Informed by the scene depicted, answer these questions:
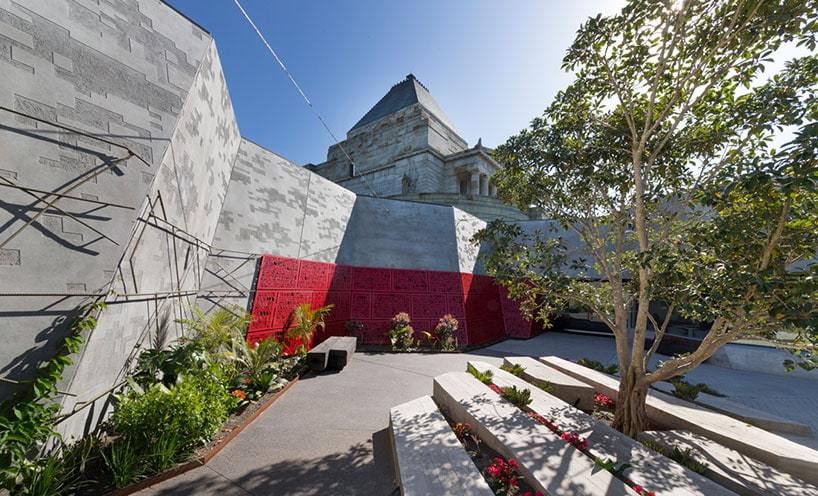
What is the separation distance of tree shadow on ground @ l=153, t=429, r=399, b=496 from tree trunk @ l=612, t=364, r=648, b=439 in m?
4.06

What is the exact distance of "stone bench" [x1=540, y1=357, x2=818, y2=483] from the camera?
3.78 m

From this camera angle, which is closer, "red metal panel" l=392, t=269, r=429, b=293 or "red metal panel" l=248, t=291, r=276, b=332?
"red metal panel" l=248, t=291, r=276, b=332

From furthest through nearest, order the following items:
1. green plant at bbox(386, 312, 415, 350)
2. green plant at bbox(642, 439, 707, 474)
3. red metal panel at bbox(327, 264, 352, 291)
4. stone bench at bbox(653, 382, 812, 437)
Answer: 1. red metal panel at bbox(327, 264, 352, 291)
2. green plant at bbox(386, 312, 415, 350)
3. stone bench at bbox(653, 382, 812, 437)
4. green plant at bbox(642, 439, 707, 474)

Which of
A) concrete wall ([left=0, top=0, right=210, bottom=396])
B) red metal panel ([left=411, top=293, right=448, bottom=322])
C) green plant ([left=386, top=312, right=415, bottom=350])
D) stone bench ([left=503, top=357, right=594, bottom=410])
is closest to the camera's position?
concrete wall ([left=0, top=0, right=210, bottom=396])

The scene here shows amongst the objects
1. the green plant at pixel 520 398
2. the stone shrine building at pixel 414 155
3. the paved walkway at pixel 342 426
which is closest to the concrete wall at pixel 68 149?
the paved walkway at pixel 342 426

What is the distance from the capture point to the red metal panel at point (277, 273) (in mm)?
9273

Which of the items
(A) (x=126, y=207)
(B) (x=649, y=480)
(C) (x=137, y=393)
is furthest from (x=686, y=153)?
(C) (x=137, y=393)

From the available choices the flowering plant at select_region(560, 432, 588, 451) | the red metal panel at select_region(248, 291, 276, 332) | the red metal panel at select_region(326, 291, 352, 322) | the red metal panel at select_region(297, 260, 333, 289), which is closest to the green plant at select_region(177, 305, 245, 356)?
the red metal panel at select_region(248, 291, 276, 332)

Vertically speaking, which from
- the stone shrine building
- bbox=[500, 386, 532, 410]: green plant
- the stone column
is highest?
the stone shrine building

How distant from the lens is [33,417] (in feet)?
9.80

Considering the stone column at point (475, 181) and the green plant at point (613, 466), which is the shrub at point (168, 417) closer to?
the green plant at point (613, 466)

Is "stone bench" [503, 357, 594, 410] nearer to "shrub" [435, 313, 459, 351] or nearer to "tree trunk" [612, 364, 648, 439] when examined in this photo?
"tree trunk" [612, 364, 648, 439]

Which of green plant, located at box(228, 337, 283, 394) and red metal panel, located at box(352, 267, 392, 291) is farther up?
red metal panel, located at box(352, 267, 392, 291)

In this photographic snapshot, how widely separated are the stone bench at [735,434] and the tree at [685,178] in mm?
917
